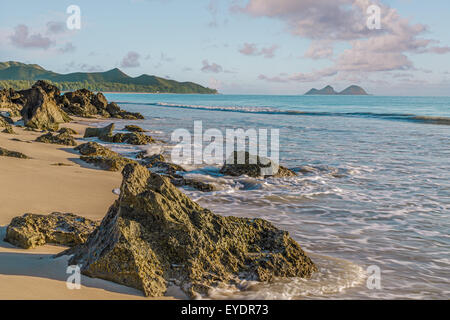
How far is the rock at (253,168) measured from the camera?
9.06 m

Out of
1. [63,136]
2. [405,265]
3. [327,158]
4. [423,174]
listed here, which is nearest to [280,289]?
[405,265]

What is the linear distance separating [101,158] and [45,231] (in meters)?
5.41

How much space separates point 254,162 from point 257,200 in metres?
2.19

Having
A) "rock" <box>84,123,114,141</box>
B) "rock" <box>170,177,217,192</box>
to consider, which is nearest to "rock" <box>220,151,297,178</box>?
"rock" <box>170,177,217,192</box>

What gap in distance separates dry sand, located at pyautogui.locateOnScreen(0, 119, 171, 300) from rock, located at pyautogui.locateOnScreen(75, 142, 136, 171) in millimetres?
270

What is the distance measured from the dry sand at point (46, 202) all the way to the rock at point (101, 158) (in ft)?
0.89

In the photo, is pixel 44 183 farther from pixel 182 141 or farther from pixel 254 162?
pixel 182 141

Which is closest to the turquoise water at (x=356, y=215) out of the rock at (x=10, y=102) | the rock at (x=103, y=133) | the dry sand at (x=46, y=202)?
the dry sand at (x=46, y=202)

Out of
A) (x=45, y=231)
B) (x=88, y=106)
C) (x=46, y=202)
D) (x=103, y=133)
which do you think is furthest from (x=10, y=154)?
(x=88, y=106)

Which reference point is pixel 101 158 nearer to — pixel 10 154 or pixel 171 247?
pixel 10 154

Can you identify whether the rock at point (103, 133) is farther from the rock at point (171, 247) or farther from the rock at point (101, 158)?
the rock at point (171, 247)

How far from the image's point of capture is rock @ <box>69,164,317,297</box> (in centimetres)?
322

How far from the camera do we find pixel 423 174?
9664 mm

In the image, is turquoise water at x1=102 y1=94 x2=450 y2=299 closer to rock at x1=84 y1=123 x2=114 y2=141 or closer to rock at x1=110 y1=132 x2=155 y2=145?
rock at x1=110 y1=132 x2=155 y2=145
